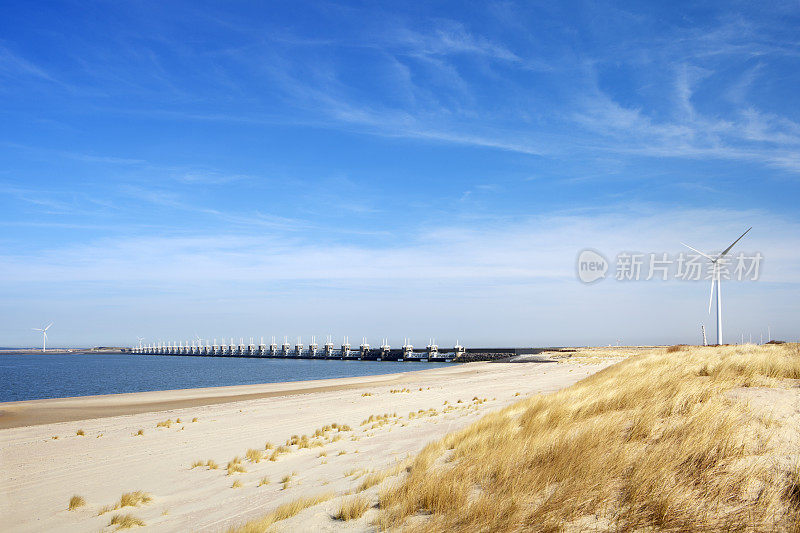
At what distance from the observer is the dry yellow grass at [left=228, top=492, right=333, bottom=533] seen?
6.41 meters

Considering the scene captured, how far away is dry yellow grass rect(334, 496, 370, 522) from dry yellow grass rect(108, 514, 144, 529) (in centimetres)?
340

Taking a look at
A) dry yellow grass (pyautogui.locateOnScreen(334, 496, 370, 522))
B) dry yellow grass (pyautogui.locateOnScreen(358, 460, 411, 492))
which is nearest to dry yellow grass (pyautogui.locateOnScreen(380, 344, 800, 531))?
dry yellow grass (pyautogui.locateOnScreen(334, 496, 370, 522))

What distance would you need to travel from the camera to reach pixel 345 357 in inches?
6471

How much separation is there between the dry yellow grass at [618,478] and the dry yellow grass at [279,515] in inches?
49.6

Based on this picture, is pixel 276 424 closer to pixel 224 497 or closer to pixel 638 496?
pixel 224 497

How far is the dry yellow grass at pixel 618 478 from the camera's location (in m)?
5.18

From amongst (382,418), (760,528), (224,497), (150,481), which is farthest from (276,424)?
(760,528)

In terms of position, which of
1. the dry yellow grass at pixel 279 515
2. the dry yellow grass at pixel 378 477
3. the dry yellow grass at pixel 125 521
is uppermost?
the dry yellow grass at pixel 279 515

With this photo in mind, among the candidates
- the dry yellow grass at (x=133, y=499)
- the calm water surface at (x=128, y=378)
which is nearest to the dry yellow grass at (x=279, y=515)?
the dry yellow grass at (x=133, y=499)

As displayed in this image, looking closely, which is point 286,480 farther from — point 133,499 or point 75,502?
point 75,502

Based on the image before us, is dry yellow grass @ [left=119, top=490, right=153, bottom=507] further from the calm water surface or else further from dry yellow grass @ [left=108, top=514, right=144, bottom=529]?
the calm water surface

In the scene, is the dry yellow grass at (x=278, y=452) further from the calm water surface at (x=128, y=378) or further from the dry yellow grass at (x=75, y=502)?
the calm water surface at (x=128, y=378)

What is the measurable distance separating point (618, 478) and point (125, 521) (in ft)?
24.3

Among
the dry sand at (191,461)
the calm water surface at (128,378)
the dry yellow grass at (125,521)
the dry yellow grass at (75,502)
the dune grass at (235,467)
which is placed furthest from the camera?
the calm water surface at (128,378)
